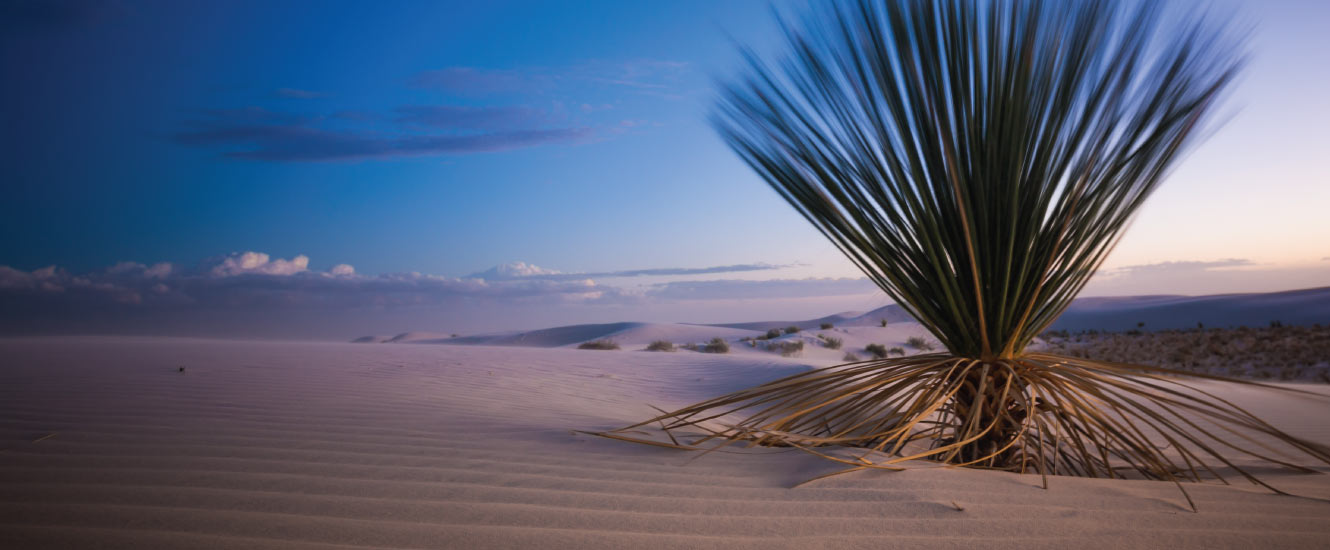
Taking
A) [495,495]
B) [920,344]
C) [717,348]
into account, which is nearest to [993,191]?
[495,495]

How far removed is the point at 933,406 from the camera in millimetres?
2090

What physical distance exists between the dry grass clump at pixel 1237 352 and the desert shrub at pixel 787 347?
520 cm

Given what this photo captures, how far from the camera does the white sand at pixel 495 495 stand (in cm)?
158

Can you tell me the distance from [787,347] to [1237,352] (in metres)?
7.64

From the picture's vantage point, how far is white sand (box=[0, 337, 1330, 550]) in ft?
5.18

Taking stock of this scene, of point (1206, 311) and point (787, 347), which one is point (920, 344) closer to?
point (787, 347)

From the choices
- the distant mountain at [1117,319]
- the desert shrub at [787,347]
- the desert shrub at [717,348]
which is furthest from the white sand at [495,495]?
the distant mountain at [1117,319]

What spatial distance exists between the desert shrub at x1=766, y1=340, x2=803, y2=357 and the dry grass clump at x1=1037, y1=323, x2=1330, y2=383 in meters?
5.20

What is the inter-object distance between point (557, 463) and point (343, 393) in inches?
106

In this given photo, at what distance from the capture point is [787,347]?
13633 millimetres

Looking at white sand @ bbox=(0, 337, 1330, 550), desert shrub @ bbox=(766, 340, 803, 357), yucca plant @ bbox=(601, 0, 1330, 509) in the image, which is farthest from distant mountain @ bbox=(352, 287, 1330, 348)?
yucca plant @ bbox=(601, 0, 1330, 509)

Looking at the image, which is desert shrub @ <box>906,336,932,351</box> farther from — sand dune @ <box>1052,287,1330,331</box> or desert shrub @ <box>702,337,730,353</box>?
sand dune @ <box>1052,287,1330,331</box>

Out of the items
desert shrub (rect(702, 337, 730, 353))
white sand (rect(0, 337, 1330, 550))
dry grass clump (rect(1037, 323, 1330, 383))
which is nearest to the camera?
white sand (rect(0, 337, 1330, 550))

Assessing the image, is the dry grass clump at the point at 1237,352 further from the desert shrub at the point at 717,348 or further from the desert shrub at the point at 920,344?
the desert shrub at the point at 717,348
